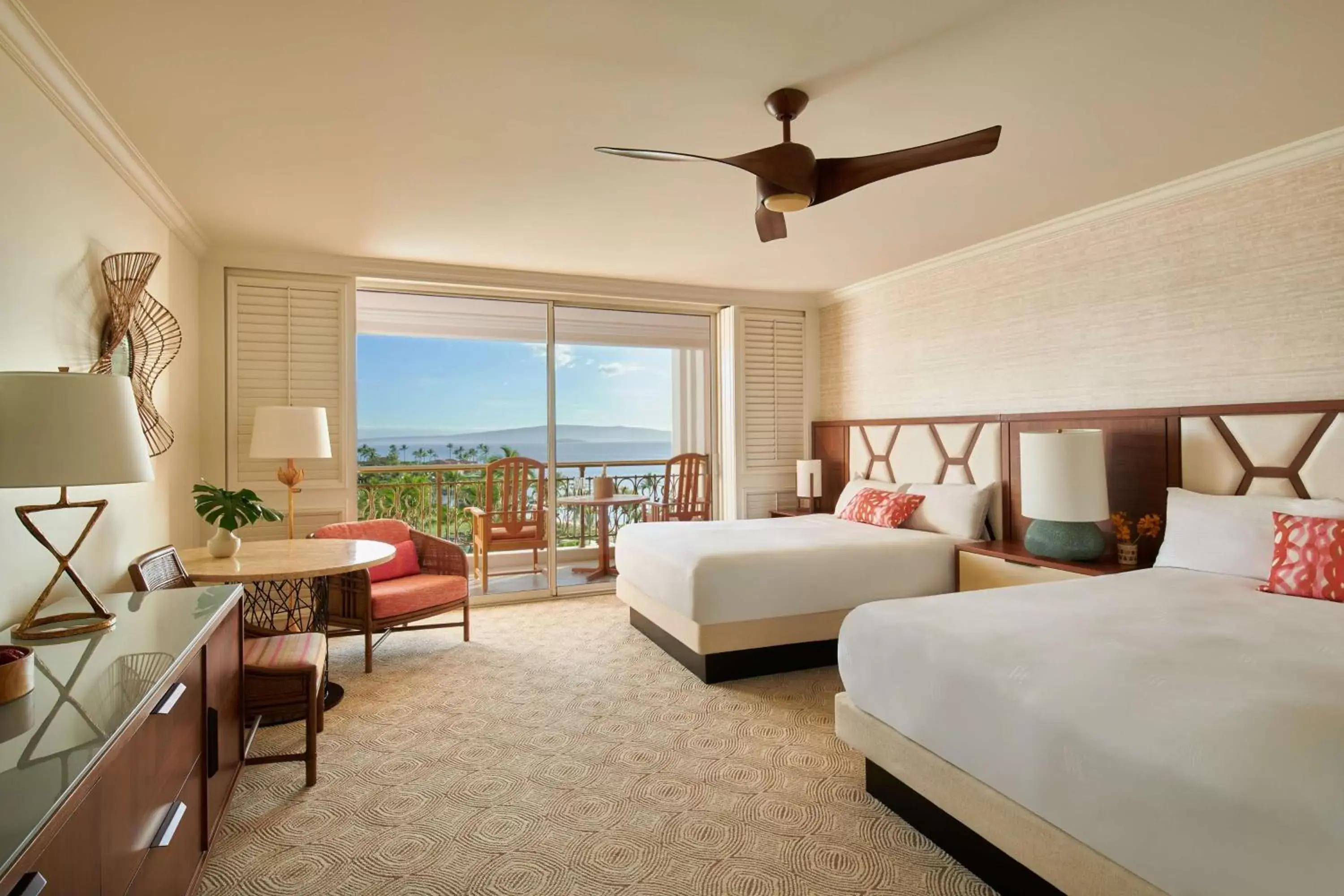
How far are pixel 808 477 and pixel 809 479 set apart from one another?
0.07 ft

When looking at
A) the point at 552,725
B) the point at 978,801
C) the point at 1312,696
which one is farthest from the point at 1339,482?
the point at 552,725

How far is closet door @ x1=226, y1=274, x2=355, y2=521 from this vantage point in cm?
431

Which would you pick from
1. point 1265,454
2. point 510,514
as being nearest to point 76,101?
point 510,514

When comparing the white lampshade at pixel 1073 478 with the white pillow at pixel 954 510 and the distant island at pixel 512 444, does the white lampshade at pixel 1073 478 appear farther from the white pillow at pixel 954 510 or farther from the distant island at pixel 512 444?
the distant island at pixel 512 444

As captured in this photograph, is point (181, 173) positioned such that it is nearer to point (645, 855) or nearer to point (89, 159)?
point (89, 159)

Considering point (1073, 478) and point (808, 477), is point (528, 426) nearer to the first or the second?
point (808, 477)

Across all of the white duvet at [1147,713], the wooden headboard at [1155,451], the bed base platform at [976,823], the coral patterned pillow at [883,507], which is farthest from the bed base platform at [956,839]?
the coral patterned pillow at [883,507]

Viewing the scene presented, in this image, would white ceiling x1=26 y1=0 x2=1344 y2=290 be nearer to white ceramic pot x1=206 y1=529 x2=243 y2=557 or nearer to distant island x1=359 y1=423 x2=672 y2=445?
white ceramic pot x1=206 y1=529 x2=243 y2=557

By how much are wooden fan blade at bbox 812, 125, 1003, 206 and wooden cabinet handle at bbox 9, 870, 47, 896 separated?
8.44 feet

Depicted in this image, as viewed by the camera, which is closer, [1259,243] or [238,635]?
[238,635]

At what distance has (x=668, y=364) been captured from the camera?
344 inches

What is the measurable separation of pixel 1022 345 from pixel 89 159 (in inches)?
183

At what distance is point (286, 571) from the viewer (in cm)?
286

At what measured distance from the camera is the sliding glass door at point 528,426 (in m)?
5.96
